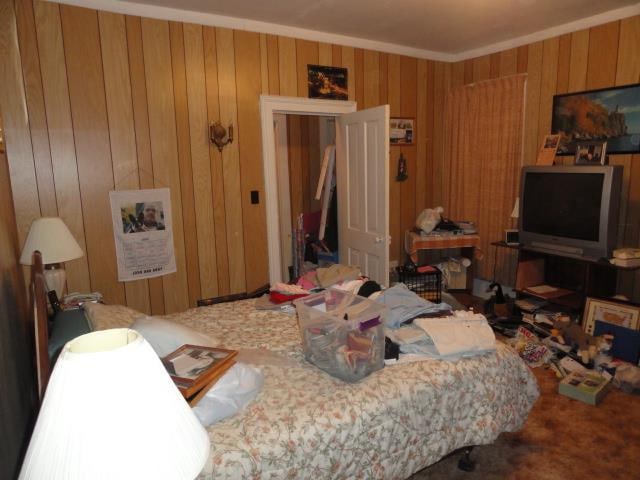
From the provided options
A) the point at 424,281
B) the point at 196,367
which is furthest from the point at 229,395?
the point at 424,281

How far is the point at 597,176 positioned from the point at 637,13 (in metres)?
1.28

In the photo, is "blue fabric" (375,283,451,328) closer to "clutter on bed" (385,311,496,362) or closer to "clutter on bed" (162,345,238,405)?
"clutter on bed" (385,311,496,362)

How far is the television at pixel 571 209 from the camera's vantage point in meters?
2.98

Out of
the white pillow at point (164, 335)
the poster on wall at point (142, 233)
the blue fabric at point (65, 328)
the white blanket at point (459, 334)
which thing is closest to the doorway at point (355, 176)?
the poster on wall at point (142, 233)

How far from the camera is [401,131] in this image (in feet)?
14.1

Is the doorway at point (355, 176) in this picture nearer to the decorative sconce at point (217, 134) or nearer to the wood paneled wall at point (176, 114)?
the wood paneled wall at point (176, 114)

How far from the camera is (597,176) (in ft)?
9.89

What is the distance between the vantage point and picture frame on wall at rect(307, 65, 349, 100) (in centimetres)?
366

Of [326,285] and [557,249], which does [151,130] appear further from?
[557,249]

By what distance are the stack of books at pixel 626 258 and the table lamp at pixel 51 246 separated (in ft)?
11.6

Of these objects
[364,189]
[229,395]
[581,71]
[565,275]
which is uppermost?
[581,71]

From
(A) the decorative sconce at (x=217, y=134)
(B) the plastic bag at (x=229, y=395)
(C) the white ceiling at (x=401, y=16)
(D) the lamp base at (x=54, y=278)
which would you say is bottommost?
(B) the plastic bag at (x=229, y=395)

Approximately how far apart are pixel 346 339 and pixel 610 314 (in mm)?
2344

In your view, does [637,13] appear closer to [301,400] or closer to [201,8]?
[201,8]
